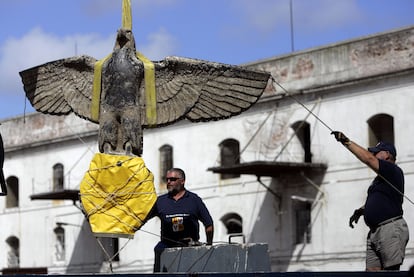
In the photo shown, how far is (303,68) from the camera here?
34.6 meters

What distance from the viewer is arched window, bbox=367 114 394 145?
32594mm

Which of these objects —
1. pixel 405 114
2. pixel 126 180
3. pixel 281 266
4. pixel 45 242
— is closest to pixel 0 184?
pixel 126 180

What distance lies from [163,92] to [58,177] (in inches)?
1229

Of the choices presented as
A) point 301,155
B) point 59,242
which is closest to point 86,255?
point 59,242

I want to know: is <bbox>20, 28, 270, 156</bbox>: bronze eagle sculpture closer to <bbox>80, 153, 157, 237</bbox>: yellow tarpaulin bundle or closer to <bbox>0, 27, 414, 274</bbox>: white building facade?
<bbox>80, 153, 157, 237</bbox>: yellow tarpaulin bundle

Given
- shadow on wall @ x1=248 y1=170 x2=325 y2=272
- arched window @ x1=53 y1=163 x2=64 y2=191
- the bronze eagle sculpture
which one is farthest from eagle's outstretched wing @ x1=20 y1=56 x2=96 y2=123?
arched window @ x1=53 y1=163 x2=64 y2=191

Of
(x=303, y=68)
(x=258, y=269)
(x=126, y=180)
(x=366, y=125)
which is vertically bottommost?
(x=258, y=269)

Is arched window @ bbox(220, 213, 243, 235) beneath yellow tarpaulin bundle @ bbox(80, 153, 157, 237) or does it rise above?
above

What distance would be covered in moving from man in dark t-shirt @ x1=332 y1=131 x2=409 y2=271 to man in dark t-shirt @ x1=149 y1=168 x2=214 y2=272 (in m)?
2.24

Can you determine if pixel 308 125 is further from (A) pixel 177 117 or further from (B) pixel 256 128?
(A) pixel 177 117

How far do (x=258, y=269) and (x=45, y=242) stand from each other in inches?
1320

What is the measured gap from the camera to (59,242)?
43531mm

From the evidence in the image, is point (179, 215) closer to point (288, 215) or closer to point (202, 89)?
point (202, 89)

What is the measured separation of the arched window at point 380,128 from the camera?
107 feet
